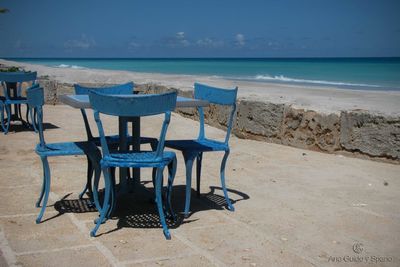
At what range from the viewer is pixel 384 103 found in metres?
15.1

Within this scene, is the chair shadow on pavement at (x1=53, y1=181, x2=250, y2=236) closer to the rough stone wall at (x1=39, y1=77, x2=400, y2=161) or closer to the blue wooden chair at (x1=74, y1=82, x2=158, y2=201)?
the blue wooden chair at (x1=74, y1=82, x2=158, y2=201)

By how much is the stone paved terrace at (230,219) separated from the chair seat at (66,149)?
0.52 m

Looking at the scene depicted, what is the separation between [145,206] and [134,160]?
0.96m

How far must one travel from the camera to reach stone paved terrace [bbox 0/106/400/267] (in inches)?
131

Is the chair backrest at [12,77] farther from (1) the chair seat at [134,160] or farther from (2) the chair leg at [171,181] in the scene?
(1) the chair seat at [134,160]

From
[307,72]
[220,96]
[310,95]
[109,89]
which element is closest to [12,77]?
[109,89]

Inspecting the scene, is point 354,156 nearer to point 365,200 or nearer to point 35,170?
point 365,200

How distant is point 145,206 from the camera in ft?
14.3

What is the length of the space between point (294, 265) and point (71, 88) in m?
8.74

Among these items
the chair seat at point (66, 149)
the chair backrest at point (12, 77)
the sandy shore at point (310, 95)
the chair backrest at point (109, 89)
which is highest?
the chair backrest at point (109, 89)

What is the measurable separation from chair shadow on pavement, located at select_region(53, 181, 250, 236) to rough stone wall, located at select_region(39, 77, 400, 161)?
2351 mm

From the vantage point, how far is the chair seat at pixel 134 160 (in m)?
3.47

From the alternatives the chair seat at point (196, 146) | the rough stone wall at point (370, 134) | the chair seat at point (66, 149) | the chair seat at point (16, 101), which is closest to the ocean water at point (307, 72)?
the rough stone wall at point (370, 134)

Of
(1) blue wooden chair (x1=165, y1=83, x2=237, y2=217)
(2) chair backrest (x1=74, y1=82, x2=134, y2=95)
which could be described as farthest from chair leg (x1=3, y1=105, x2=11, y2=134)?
(1) blue wooden chair (x1=165, y1=83, x2=237, y2=217)
